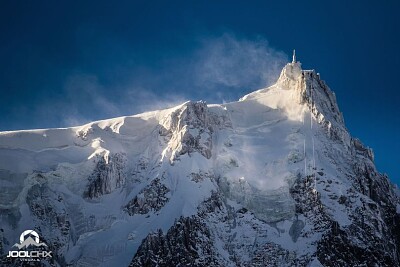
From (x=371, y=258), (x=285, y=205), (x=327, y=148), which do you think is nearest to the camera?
(x=371, y=258)

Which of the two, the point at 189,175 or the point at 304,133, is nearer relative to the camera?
the point at 189,175

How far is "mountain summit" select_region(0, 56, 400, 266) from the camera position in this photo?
152 meters

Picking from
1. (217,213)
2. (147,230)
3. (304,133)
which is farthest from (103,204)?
(304,133)

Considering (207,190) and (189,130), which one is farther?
(189,130)

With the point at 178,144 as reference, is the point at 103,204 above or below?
below

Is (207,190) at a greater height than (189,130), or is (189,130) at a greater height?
(189,130)

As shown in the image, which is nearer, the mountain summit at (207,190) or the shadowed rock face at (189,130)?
the mountain summit at (207,190)

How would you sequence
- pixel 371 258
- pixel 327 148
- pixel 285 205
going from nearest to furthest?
pixel 371 258, pixel 285 205, pixel 327 148

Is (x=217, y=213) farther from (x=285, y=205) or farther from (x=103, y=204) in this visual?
(x=103, y=204)

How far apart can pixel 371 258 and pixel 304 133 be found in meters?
41.5

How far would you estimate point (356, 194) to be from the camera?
161875mm

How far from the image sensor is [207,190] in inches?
6432

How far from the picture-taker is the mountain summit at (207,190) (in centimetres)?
15162

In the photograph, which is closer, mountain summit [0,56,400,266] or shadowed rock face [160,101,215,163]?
mountain summit [0,56,400,266]
